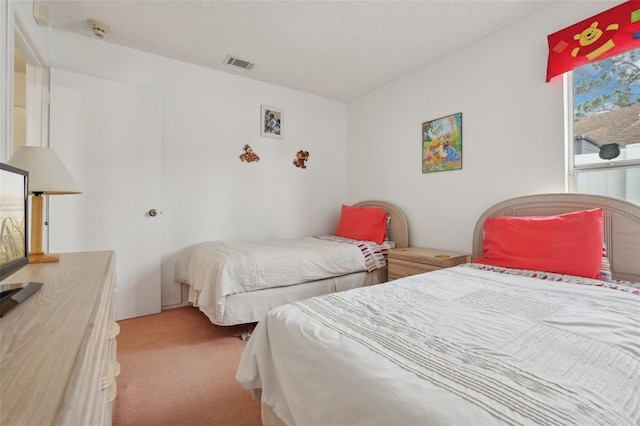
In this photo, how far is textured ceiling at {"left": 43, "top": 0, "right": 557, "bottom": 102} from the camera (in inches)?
89.7

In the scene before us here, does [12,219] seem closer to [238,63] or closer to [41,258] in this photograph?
[41,258]

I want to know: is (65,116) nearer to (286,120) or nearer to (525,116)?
(286,120)

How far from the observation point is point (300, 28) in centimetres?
255

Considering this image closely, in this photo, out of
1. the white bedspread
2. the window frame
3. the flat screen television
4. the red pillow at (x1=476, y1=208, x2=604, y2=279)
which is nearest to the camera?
the flat screen television

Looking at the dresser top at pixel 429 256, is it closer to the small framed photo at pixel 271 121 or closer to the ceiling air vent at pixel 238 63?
the small framed photo at pixel 271 121

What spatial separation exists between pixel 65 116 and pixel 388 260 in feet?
10.3

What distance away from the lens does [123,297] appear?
2742mm

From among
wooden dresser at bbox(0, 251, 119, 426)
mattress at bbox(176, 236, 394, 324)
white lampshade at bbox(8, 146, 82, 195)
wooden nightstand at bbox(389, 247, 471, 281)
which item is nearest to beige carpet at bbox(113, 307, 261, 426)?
mattress at bbox(176, 236, 394, 324)

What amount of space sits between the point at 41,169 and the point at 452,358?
1937 millimetres

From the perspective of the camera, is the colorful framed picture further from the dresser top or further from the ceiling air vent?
the ceiling air vent

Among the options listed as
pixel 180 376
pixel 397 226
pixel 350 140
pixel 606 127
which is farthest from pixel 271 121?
pixel 606 127

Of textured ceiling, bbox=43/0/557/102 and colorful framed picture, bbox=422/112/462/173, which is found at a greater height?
textured ceiling, bbox=43/0/557/102

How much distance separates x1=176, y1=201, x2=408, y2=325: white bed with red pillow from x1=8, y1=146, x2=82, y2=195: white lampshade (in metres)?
1.12

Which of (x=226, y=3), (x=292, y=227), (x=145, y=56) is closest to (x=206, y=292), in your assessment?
(x=292, y=227)
